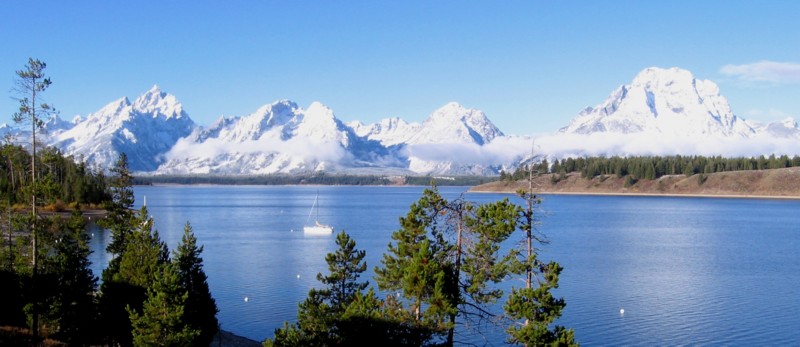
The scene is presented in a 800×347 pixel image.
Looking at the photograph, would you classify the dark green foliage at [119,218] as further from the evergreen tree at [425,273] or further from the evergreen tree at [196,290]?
the evergreen tree at [425,273]

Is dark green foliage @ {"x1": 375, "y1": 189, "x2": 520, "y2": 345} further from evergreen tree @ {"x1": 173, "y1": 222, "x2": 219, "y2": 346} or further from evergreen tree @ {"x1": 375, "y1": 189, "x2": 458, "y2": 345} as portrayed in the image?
evergreen tree @ {"x1": 173, "y1": 222, "x2": 219, "y2": 346}

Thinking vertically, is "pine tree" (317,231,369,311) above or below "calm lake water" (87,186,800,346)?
above

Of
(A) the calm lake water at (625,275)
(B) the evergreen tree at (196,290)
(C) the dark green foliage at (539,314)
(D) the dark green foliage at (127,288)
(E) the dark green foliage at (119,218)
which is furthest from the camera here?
(E) the dark green foliage at (119,218)

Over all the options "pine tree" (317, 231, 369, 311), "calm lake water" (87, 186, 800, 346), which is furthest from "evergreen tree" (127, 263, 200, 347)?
"calm lake water" (87, 186, 800, 346)

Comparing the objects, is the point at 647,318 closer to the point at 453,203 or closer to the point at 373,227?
the point at 453,203

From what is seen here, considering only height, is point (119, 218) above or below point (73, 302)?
above

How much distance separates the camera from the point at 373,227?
123562mm

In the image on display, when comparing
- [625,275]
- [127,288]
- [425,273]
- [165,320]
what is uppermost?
[425,273]

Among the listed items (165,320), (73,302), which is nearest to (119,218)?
(73,302)

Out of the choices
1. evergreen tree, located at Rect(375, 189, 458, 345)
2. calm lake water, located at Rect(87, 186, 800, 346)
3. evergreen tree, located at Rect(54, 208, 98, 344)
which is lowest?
calm lake water, located at Rect(87, 186, 800, 346)

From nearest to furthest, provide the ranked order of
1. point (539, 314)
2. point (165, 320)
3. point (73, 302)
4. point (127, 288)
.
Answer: point (539, 314) → point (165, 320) → point (127, 288) → point (73, 302)

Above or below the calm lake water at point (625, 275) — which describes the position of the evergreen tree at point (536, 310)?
above

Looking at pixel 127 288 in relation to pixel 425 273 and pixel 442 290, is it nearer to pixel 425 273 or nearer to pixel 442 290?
pixel 425 273

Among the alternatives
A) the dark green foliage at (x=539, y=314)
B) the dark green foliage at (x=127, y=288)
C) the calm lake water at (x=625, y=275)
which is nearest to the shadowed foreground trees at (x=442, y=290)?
the dark green foliage at (x=539, y=314)
